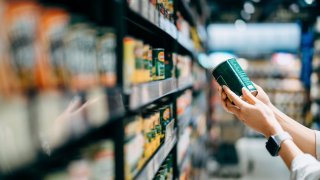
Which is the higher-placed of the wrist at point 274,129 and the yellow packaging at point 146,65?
the yellow packaging at point 146,65

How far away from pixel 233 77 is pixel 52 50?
3.96ft

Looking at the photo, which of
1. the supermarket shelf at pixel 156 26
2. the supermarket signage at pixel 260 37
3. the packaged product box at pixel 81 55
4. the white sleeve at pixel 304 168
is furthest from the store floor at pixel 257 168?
the packaged product box at pixel 81 55

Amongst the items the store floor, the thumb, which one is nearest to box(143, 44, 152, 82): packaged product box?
the thumb

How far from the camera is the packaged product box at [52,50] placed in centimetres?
77

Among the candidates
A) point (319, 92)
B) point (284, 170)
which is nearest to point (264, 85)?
point (319, 92)

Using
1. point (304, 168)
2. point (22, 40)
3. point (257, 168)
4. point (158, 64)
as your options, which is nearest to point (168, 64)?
point (158, 64)

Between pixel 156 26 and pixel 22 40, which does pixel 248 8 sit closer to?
pixel 156 26

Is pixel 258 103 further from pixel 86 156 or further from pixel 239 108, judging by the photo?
pixel 86 156

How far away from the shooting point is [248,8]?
12031 millimetres

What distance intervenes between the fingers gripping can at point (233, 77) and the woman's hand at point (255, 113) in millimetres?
30

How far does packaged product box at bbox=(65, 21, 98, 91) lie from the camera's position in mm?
900

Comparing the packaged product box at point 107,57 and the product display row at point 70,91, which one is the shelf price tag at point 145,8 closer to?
the product display row at point 70,91

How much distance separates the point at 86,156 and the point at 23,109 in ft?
1.53

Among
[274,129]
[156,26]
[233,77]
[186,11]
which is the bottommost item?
[274,129]
